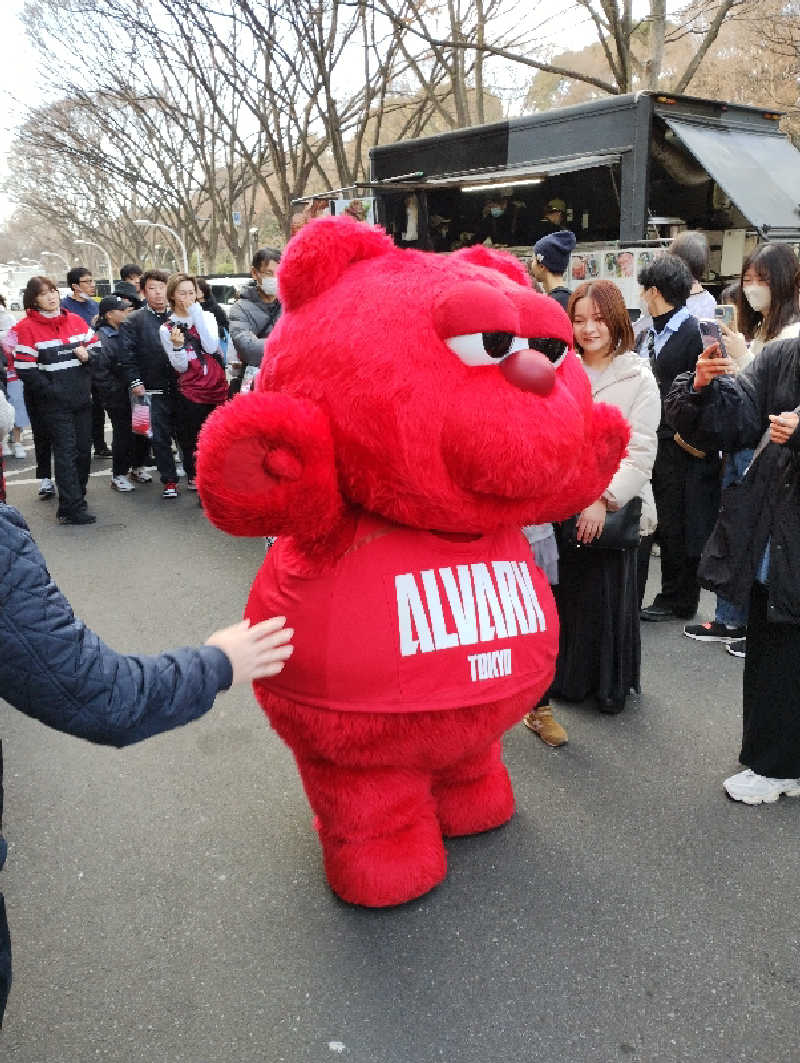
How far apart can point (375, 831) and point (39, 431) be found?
5.97 metres

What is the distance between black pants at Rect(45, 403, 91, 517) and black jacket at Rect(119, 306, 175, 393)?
636mm

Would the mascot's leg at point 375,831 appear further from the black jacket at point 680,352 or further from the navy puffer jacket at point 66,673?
the black jacket at point 680,352

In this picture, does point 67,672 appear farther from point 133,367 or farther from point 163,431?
point 133,367

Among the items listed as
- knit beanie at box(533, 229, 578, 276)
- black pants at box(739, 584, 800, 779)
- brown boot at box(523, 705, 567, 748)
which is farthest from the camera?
→ knit beanie at box(533, 229, 578, 276)

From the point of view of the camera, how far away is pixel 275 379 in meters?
2.03

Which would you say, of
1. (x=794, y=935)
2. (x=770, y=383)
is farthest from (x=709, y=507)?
(x=794, y=935)

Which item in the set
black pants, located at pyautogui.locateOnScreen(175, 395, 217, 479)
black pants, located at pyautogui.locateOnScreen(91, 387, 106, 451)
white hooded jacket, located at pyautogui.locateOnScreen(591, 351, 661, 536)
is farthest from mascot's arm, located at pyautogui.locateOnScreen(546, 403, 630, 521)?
black pants, located at pyautogui.locateOnScreen(91, 387, 106, 451)

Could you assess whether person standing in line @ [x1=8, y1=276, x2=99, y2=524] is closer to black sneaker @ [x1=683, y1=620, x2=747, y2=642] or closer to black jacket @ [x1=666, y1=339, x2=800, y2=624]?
black sneaker @ [x1=683, y1=620, x2=747, y2=642]

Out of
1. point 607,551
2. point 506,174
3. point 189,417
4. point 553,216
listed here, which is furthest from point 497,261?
point 553,216

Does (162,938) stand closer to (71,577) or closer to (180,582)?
(180,582)

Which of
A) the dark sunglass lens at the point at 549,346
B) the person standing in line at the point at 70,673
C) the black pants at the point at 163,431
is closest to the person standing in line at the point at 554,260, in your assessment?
the dark sunglass lens at the point at 549,346

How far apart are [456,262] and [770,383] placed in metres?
1.24

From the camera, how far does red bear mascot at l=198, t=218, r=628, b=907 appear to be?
1.84 meters

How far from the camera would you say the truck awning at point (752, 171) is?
7.24 meters
